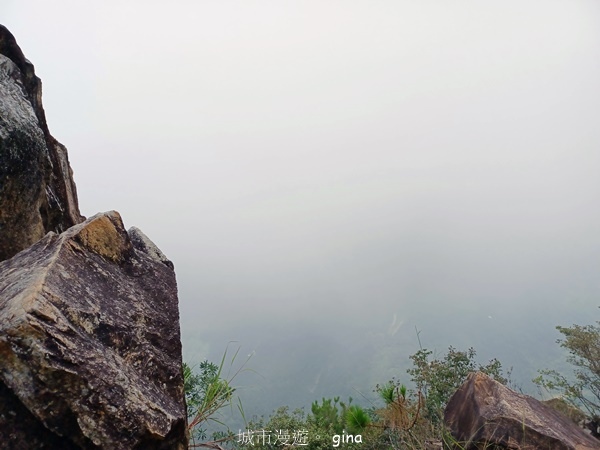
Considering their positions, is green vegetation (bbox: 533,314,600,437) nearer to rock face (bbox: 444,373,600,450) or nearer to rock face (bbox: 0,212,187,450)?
rock face (bbox: 444,373,600,450)

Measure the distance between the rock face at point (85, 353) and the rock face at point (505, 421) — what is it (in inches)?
212

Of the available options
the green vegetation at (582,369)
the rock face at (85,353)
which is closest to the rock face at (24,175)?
the rock face at (85,353)

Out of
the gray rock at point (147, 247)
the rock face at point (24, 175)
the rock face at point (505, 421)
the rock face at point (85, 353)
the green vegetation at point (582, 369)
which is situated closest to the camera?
the rock face at point (85, 353)

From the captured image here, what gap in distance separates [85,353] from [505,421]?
23.7 ft

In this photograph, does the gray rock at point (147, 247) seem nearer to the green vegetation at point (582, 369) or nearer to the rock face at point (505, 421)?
the rock face at point (505, 421)

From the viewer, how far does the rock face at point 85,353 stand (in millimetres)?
2305

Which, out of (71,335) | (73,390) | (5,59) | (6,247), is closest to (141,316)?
(71,335)

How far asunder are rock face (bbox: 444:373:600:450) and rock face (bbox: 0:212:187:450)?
5.38 meters

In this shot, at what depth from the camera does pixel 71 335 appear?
2.59m

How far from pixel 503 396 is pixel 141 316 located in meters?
7.34

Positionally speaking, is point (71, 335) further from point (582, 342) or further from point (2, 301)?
point (582, 342)

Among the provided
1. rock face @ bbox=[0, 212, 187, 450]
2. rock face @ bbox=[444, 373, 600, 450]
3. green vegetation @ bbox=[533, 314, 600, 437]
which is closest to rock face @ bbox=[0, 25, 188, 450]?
rock face @ bbox=[0, 212, 187, 450]

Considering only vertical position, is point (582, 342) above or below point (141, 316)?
above

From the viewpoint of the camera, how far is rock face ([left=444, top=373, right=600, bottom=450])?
22.6 feet
